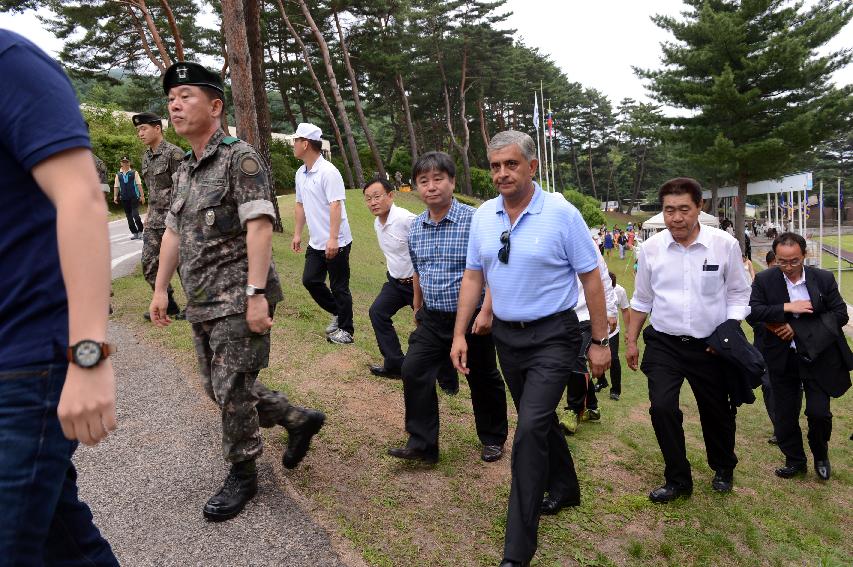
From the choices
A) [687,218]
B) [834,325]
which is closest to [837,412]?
[834,325]

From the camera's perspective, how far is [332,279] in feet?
21.6

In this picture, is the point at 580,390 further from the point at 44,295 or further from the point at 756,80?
the point at 756,80

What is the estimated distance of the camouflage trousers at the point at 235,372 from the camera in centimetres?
304

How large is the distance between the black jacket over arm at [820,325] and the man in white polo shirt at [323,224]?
4.04 meters

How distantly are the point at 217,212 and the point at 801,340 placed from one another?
492cm

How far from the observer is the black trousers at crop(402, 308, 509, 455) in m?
4.06

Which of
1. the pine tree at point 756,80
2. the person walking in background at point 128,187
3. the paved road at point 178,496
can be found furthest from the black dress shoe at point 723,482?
the pine tree at point 756,80

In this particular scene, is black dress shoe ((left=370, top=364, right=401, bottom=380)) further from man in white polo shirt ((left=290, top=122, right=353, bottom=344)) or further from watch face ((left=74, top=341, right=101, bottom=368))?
watch face ((left=74, top=341, right=101, bottom=368))

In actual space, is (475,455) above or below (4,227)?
below

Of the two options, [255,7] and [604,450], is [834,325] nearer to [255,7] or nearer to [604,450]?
[604,450]

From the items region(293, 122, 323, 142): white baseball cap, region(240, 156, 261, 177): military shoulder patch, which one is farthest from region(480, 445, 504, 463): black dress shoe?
region(293, 122, 323, 142): white baseball cap

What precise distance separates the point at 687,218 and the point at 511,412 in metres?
2.66

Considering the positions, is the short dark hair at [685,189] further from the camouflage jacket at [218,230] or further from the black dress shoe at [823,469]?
the black dress shoe at [823,469]

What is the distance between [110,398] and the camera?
1.49 metres
